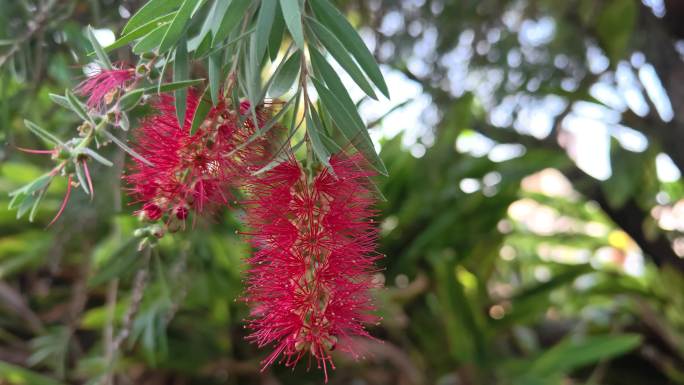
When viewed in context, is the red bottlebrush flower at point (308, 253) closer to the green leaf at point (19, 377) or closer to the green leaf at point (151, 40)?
the green leaf at point (151, 40)

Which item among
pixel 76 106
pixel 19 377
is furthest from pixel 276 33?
pixel 19 377

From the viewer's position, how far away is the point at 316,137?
1.46ft

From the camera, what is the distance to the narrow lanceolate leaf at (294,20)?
390mm

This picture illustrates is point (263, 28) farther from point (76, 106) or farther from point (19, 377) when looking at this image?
point (19, 377)

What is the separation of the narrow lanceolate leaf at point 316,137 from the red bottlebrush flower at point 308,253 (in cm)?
3

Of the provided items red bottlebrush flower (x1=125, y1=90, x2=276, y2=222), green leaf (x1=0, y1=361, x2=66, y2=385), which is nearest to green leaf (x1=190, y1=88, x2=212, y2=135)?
red bottlebrush flower (x1=125, y1=90, x2=276, y2=222)

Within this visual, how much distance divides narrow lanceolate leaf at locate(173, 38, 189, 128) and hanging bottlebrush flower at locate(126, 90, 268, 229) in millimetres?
26

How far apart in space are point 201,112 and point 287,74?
0.22 ft

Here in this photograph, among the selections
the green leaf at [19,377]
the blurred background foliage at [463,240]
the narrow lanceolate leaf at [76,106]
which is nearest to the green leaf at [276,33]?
the narrow lanceolate leaf at [76,106]

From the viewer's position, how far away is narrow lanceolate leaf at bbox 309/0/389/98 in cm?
46

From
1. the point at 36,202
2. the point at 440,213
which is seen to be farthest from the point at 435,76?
the point at 36,202

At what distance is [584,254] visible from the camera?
289cm

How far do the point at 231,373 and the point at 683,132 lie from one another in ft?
3.94

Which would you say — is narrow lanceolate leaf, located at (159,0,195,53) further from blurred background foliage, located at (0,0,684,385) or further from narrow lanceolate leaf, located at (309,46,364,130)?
blurred background foliage, located at (0,0,684,385)
